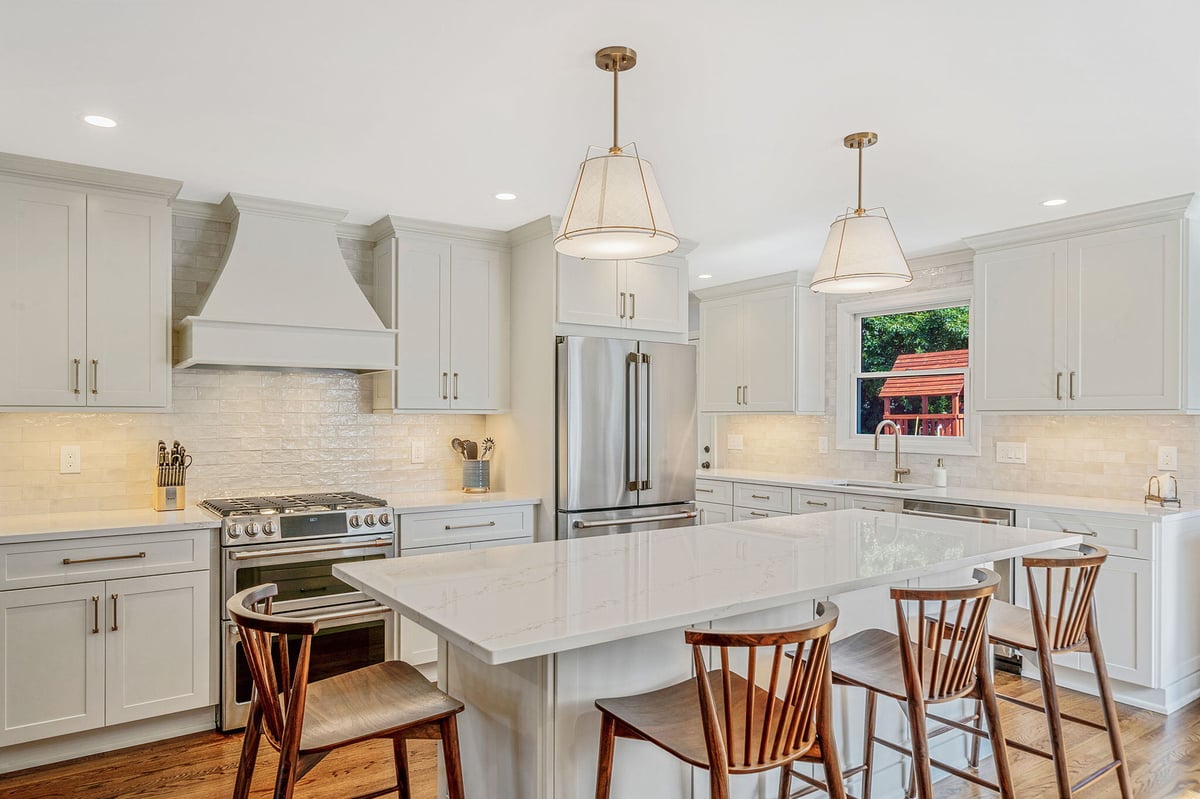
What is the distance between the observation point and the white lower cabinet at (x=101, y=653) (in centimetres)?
289

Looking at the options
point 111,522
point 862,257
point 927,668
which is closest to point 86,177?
point 111,522

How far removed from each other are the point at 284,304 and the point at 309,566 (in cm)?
119

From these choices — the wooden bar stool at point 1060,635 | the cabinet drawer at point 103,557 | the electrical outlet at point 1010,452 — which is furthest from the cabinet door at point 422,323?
the electrical outlet at point 1010,452

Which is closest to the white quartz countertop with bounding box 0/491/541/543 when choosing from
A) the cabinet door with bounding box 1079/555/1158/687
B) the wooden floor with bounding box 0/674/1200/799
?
the wooden floor with bounding box 0/674/1200/799

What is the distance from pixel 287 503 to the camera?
11.7 feet

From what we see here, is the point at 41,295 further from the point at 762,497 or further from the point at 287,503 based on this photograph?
the point at 762,497

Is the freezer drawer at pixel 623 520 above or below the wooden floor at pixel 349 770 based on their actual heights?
above

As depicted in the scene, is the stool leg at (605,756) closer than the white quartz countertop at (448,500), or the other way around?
the stool leg at (605,756)

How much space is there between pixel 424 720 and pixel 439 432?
289 cm

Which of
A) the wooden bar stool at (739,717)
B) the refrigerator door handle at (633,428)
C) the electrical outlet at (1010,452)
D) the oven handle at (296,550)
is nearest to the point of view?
the wooden bar stool at (739,717)

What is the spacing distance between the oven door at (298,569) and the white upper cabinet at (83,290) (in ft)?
2.61

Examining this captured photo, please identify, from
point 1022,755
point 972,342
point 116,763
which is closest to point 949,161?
point 972,342

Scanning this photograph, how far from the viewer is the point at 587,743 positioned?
1.85 meters

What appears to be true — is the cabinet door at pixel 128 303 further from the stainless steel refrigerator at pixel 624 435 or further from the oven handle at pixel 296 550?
the stainless steel refrigerator at pixel 624 435
